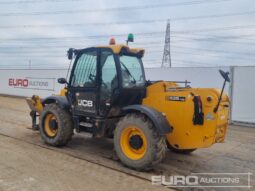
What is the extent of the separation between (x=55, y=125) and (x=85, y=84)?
47.3 inches

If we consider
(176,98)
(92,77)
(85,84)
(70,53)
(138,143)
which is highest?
(70,53)

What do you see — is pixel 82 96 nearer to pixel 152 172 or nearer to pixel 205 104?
pixel 152 172

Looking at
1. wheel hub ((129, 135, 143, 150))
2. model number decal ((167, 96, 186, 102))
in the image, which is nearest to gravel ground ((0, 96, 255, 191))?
wheel hub ((129, 135, 143, 150))

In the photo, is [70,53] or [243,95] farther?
[243,95]

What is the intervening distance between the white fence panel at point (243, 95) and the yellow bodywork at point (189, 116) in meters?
6.04

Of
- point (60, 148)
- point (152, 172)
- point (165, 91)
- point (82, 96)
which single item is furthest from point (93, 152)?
point (165, 91)

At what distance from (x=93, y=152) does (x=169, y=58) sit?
1717 cm

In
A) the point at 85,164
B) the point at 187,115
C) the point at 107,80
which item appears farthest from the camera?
the point at 107,80

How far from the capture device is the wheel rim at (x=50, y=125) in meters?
6.33

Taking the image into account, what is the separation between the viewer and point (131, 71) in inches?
227

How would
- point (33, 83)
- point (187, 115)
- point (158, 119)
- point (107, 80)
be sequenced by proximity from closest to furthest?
point (158, 119) < point (187, 115) < point (107, 80) < point (33, 83)

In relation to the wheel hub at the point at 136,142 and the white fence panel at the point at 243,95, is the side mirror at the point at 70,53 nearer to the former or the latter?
the wheel hub at the point at 136,142

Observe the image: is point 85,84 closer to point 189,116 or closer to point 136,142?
point 136,142

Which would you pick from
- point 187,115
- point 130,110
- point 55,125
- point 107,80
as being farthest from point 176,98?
point 55,125
